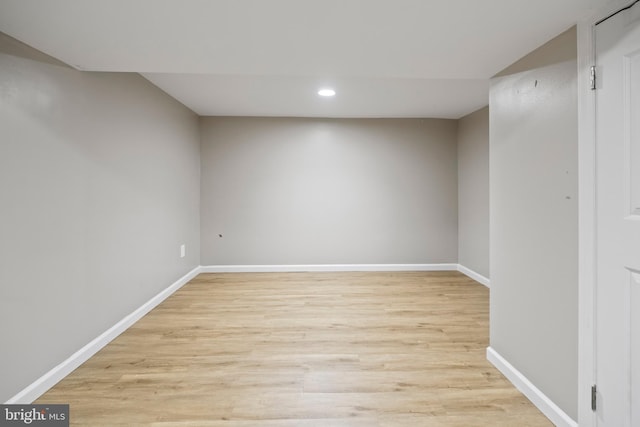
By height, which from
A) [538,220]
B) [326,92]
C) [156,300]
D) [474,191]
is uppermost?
[326,92]

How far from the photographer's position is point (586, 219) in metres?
1.40

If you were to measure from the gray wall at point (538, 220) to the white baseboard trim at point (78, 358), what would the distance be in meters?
2.65

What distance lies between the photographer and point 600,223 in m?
1.35

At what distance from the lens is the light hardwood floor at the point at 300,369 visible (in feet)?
5.42

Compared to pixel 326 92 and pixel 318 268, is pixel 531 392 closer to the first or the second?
pixel 326 92

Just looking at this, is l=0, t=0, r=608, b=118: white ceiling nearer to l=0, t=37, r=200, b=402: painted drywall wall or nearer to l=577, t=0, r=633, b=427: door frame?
→ l=577, t=0, r=633, b=427: door frame

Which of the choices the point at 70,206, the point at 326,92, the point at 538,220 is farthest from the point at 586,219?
the point at 70,206

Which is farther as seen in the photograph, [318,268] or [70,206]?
[318,268]

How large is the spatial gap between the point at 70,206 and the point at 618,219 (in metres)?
2.81

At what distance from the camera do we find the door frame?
1378mm

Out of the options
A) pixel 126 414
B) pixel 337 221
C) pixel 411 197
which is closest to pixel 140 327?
pixel 126 414

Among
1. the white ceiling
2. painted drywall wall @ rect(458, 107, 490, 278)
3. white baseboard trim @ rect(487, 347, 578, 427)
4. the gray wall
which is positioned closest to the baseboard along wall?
painted drywall wall @ rect(458, 107, 490, 278)

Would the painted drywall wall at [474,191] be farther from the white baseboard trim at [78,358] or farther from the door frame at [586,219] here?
the white baseboard trim at [78,358]

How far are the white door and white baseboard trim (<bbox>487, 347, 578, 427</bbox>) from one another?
0.65ft
